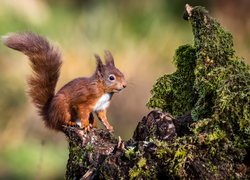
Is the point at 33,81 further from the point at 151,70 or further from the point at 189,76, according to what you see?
the point at 151,70

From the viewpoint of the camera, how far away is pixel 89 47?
32.0 ft

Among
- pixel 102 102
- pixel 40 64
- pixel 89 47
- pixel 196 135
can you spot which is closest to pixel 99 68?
pixel 102 102

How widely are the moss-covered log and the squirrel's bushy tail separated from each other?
105 centimetres

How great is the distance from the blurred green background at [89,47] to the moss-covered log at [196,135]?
5037mm

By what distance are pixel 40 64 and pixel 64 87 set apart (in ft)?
0.78

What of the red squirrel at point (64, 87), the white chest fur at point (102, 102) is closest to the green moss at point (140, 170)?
the red squirrel at point (64, 87)

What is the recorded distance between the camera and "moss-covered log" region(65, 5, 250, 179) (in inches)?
112

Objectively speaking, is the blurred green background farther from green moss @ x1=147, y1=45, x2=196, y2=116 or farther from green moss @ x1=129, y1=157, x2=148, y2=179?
green moss @ x1=129, y1=157, x2=148, y2=179

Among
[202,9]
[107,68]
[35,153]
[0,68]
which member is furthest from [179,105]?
[0,68]

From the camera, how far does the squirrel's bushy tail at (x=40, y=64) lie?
14.2 ft

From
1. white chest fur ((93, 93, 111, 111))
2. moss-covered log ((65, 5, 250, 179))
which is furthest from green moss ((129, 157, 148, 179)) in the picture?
white chest fur ((93, 93, 111, 111))

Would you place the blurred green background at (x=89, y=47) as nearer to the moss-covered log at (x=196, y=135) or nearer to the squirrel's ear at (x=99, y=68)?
the squirrel's ear at (x=99, y=68)

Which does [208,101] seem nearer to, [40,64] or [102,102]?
[102,102]

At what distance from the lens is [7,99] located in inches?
398
